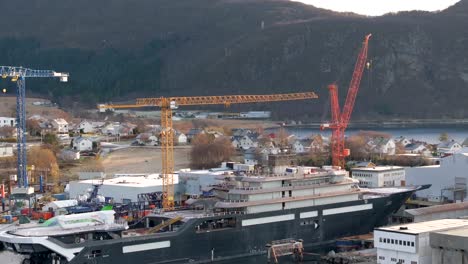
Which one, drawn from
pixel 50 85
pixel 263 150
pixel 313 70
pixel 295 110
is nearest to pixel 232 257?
pixel 263 150

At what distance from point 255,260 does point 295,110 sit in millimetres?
61654

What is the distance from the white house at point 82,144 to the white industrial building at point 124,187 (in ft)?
53.7

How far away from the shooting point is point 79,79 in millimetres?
111438

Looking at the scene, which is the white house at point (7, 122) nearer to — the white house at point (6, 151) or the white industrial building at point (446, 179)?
the white house at point (6, 151)

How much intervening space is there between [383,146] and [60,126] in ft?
79.7

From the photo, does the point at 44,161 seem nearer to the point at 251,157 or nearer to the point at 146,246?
the point at 251,157

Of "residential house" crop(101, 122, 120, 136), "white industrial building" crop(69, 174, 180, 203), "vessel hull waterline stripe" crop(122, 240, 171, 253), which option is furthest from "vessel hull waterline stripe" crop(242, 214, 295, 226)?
"residential house" crop(101, 122, 120, 136)

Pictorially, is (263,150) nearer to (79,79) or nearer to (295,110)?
(295,110)

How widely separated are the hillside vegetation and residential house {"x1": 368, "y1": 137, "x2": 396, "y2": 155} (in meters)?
37.3

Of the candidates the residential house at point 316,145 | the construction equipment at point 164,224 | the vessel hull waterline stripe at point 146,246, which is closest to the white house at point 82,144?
the residential house at point 316,145

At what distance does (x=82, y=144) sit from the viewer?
1953 inches

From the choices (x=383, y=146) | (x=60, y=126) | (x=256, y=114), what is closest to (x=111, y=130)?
(x=60, y=126)

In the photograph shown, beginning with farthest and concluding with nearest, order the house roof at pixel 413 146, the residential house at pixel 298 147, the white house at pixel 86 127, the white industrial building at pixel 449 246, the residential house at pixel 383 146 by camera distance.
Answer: the white house at pixel 86 127 → the residential house at pixel 298 147 → the house roof at pixel 413 146 → the residential house at pixel 383 146 → the white industrial building at pixel 449 246

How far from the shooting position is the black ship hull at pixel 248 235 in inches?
824
